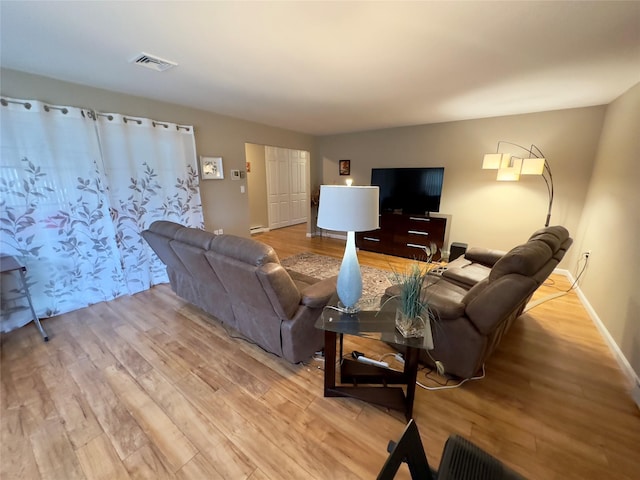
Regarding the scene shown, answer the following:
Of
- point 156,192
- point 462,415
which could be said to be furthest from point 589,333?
point 156,192

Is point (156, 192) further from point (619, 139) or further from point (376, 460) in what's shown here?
point (619, 139)

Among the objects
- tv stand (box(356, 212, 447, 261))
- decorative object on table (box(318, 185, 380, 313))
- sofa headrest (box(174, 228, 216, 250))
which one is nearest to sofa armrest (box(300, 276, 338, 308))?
decorative object on table (box(318, 185, 380, 313))

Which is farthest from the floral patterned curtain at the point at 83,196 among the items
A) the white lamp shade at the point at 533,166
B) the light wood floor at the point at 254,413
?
the white lamp shade at the point at 533,166

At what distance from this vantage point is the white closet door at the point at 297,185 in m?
7.01

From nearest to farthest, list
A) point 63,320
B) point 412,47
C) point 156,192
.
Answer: point 412,47 → point 63,320 → point 156,192

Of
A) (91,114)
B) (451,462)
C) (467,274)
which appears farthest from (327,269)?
(91,114)

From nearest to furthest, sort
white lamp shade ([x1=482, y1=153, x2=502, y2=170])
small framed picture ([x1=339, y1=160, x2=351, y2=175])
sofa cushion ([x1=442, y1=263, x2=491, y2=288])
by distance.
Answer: sofa cushion ([x1=442, y1=263, x2=491, y2=288])
white lamp shade ([x1=482, y1=153, x2=502, y2=170])
small framed picture ([x1=339, y1=160, x2=351, y2=175])

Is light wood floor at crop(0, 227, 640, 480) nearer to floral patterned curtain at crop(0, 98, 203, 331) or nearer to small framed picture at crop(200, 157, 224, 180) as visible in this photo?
floral patterned curtain at crop(0, 98, 203, 331)

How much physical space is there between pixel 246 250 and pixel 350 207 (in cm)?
74

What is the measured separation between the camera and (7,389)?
163cm

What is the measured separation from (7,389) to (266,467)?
1.83 metres

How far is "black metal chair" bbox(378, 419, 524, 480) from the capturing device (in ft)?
2.32

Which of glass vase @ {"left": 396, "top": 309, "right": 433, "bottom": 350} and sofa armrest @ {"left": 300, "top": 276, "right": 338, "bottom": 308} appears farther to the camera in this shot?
sofa armrest @ {"left": 300, "top": 276, "right": 338, "bottom": 308}

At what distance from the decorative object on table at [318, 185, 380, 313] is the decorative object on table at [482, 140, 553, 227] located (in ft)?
9.60
